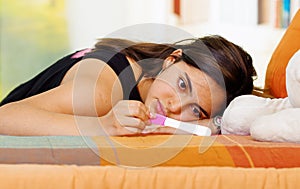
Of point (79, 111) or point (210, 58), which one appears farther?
point (210, 58)

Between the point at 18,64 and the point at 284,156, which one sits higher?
the point at 284,156

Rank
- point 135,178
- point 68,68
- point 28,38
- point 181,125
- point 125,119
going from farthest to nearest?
point 28,38, point 68,68, point 181,125, point 125,119, point 135,178

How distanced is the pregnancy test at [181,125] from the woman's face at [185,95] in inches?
1.9

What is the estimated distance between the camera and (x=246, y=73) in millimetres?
1525

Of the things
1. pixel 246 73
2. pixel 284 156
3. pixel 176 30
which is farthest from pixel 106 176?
pixel 176 30

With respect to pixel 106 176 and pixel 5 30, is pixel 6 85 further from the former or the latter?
pixel 106 176

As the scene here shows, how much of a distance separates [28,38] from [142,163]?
8.10 ft

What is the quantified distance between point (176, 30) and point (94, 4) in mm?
504

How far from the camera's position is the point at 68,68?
1573 millimetres

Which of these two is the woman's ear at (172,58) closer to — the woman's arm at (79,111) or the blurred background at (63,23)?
the woman's arm at (79,111)

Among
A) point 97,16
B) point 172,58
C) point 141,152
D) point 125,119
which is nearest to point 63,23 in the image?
point 97,16

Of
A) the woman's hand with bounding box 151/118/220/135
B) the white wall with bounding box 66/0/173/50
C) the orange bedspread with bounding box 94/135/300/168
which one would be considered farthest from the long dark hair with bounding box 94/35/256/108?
the white wall with bounding box 66/0/173/50

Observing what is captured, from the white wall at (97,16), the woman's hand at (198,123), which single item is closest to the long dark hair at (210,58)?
the woman's hand at (198,123)

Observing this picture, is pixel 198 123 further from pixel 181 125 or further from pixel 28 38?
pixel 28 38
